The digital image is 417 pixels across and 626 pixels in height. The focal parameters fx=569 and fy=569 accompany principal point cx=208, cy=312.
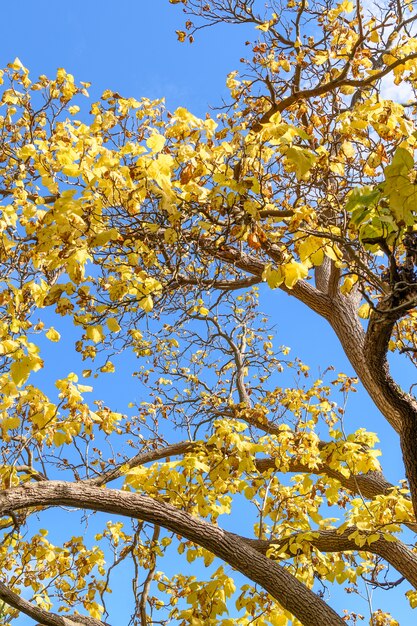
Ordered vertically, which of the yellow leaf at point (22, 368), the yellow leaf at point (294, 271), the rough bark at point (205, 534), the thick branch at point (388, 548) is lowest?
the rough bark at point (205, 534)

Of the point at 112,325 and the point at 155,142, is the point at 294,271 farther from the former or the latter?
the point at 112,325

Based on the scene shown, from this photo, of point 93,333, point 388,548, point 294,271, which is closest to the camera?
point 294,271

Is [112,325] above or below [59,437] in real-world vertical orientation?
above

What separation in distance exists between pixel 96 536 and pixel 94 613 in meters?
0.63

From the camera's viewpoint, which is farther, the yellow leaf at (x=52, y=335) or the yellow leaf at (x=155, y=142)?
the yellow leaf at (x=52, y=335)

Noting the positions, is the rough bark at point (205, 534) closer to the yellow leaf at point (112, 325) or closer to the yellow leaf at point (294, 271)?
the yellow leaf at point (112, 325)

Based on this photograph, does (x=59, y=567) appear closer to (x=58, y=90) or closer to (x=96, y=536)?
(x=96, y=536)

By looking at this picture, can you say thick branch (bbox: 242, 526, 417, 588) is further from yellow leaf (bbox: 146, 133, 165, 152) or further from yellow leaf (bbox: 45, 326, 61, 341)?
yellow leaf (bbox: 146, 133, 165, 152)

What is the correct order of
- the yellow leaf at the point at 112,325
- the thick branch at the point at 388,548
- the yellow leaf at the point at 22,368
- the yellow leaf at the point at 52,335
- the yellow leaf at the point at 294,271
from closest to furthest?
the yellow leaf at the point at 294,271
the yellow leaf at the point at 22,368
the yellow leaf at the point at 112,325
the yellow leaf at the point at 52,335
the thick branch at the point at 388,548

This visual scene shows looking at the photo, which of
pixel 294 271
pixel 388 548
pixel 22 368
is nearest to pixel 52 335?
pixel 22 368


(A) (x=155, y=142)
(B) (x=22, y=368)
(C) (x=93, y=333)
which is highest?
(A) (x=155, y=142)

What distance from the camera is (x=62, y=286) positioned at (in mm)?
2719

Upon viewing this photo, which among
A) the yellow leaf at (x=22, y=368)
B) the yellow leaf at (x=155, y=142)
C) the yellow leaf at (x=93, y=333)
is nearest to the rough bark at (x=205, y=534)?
the yellow leaf at (x=22, y=368)

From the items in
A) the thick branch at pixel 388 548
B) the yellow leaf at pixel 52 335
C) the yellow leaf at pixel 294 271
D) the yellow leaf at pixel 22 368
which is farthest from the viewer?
the thick branch at pixel 388 548
